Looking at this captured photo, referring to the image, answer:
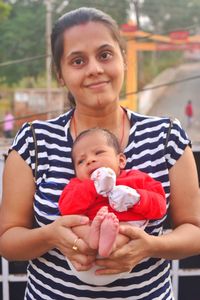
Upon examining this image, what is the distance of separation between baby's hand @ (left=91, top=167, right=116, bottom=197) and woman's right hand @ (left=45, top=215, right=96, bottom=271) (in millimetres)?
76

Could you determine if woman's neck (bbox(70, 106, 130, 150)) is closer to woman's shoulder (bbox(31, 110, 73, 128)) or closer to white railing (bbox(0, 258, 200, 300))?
woman's shoulder (bbox(31, 110, 73, 128))

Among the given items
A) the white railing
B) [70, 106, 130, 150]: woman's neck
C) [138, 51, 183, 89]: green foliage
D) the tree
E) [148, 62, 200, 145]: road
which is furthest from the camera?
[138, 51, 183, 89]: green foliage

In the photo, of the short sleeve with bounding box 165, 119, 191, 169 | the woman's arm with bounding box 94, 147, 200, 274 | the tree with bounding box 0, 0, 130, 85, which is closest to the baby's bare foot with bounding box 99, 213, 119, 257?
the woman's arm with bounding box 94, 147, 200, 274

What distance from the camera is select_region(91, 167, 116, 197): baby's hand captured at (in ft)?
3.72

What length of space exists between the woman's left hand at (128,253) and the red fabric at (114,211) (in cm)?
5

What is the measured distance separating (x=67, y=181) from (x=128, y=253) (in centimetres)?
25

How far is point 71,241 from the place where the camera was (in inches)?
44.3

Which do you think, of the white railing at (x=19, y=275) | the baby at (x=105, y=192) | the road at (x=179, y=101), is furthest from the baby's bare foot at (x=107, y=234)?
the road at (x=179, y=101)

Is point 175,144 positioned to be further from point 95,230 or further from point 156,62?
point 156,62

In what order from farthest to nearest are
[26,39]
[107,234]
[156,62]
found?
[156,62] → [26,39] → [107,234]

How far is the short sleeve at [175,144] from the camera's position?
49.8 inches

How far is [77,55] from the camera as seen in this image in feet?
4.02

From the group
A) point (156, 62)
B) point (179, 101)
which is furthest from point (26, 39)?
point (156, 62)

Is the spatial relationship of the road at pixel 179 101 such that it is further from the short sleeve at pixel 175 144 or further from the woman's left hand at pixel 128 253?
the woman's left hand at pixel 128 253
